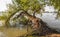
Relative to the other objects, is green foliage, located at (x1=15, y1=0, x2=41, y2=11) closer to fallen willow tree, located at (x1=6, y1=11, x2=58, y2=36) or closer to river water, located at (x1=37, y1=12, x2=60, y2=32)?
fallen willow tree, located at (x1=6, y1=11, x2=58, y2=36)

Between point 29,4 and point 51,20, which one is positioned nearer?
point 29,4

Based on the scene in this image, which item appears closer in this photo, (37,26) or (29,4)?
(29,4)

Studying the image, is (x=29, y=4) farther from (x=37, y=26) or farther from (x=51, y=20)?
(x=51, y=20)

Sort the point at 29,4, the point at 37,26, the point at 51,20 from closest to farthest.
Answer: the point at 29,4 < the point at 37,26 < the point at 51,20

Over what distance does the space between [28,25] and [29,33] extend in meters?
0.16

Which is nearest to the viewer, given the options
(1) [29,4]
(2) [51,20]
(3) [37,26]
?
(1) [29,4]

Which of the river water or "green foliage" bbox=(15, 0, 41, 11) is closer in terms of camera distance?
"green foliage" bbox=(15, 0, 41, 11)

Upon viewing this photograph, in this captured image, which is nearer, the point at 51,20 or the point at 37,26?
the point at 37,26

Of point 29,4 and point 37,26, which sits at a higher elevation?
point 29,4

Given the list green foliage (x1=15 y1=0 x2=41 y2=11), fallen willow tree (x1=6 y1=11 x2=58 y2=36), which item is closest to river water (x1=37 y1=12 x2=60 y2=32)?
fallen willow tree (x1=6 y1=11 x2=58 y2=36)

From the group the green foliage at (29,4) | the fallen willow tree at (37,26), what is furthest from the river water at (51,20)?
the green foliage at (29,4)

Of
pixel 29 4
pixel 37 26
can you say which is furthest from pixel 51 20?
pixel 29 4

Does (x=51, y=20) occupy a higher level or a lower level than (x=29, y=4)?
lower

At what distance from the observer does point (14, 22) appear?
12.7 feet
